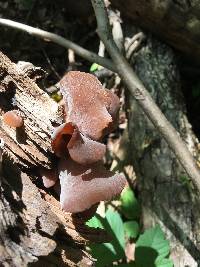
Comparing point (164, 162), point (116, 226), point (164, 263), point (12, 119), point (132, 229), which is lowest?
point (164, 263)

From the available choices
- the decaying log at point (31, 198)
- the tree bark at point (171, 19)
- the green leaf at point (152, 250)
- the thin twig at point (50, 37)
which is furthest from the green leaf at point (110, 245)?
the tree bark at point (171, 19)

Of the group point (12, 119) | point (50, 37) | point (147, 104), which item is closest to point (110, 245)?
point (147, 104)

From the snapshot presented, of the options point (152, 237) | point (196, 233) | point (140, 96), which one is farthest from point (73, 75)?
point (196, 233)

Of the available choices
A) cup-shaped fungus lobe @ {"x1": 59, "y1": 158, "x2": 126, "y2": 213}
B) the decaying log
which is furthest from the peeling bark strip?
cup-shaped fungus lobe @ {"x1": 59, "y1": 158, "x2": 126, "y2": 213}

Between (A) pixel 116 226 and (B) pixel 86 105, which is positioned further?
(A) pixel 116 226

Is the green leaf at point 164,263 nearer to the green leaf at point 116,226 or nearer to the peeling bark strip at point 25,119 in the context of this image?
the green leaf at point 116,226

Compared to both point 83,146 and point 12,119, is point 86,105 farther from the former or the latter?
point 12,119

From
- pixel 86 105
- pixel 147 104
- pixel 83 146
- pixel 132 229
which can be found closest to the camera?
pixel 83 146
